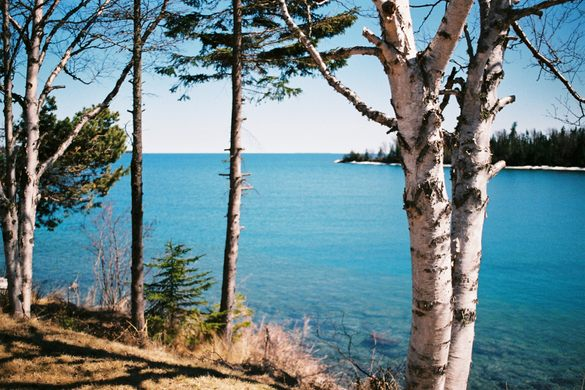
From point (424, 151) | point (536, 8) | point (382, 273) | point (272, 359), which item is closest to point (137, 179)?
point (272, 359)

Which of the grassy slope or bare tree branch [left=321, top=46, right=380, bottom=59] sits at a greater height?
bare tree branch [left=321, top=46, right=380, bottom=59]

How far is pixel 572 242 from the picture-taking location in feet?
84.4

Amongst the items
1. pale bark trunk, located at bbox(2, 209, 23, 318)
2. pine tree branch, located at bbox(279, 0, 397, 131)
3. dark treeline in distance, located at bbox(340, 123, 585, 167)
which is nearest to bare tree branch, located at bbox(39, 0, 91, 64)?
pale bark trunk, located at bbox(2, 209, 23, 318)

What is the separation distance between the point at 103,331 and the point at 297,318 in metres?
7.01

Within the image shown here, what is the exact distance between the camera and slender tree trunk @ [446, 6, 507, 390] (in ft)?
10.3

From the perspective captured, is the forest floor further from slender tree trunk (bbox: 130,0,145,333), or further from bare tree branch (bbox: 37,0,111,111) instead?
bare tree branch (bbox: 37,0,111,111)

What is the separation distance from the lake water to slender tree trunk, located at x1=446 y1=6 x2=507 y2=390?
3483mm

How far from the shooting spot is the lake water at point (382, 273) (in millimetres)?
10984

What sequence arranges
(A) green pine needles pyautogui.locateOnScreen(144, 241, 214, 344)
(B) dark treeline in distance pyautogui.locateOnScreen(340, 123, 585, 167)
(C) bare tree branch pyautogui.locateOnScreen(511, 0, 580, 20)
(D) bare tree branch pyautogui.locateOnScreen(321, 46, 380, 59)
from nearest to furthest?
Answer: (C) bare tree branch pyautogui.locateOnScreen(511, 0, 580, 20) < (D) bare tree branch pyautogui.locateOnScreen(321, 46, 380, 59) < (A) green pine needles pyautogui.locateOnScreen(144, 241, 214, 344) < (B) dark treeline in distance pyautogui.locateOnScreen(340, 123, 585, 167)

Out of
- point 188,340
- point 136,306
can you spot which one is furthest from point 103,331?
point 188,340

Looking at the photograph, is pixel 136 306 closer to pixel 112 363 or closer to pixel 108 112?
pixel 112 363

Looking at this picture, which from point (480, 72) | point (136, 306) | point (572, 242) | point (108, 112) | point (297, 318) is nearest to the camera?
point (480, 72)

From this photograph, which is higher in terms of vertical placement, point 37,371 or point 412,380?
point 412,380

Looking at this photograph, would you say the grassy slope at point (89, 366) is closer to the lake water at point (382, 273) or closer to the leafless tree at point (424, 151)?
the lake water at point (382, 273)
